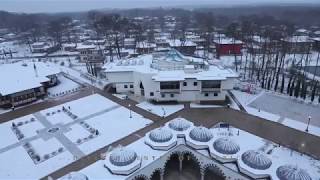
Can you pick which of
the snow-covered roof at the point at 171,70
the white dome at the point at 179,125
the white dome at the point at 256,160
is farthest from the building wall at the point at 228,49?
the white dome at the point at 256,160

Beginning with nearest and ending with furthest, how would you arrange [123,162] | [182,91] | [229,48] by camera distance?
[123,162] < [182,91] < [229,48]

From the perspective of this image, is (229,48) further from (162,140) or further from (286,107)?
(162,140)

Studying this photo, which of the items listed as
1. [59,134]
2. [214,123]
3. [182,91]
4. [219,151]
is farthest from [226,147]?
[59,134]

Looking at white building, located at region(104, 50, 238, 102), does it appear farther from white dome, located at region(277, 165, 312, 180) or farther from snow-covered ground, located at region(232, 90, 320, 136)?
white dome, located at region(277, 165, 312, 180)

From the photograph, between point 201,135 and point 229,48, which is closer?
point 201,135

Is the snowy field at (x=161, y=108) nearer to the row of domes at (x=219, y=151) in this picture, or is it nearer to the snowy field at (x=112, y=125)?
the snowy field at (x=112, y=125)
